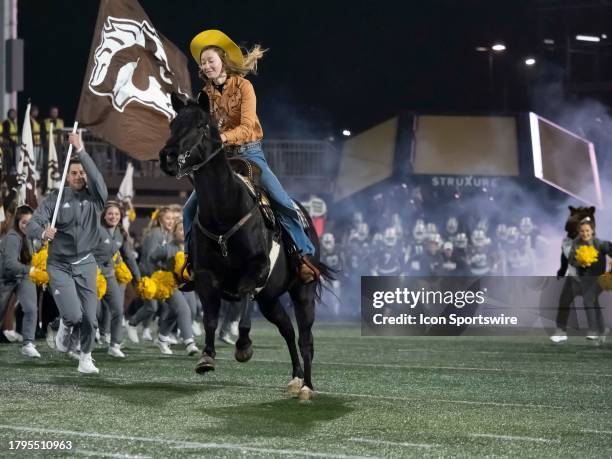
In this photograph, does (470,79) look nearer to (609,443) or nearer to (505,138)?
(505,138)

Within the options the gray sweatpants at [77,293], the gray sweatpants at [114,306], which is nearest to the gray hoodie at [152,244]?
the gray sweatpants at [114,306]

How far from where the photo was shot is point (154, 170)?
37.1m

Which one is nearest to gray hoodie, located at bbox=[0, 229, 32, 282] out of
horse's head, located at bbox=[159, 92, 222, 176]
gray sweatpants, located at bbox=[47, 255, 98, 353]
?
gray sweatpants, located at bbox=[47, 255, 98, 353]

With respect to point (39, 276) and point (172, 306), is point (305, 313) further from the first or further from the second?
point (172, 306)

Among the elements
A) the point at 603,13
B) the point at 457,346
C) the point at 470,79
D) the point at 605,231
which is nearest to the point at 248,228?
the point at 457,346

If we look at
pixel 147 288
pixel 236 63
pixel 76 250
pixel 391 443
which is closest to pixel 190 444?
pixel 391 443

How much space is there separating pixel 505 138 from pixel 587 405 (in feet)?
99.7

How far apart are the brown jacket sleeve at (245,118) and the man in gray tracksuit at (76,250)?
2.87 m

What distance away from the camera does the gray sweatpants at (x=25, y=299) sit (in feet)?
50.6

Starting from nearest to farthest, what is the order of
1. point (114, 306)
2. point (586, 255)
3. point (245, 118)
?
point (245, 118), point (114, 306), point (586, 255)

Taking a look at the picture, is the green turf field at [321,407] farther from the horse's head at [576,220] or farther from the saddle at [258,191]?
the horse's head at [576,220]

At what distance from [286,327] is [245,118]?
189 centimetres

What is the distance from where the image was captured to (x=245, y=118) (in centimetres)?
956

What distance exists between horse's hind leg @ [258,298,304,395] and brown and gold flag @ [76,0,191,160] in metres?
3.36
